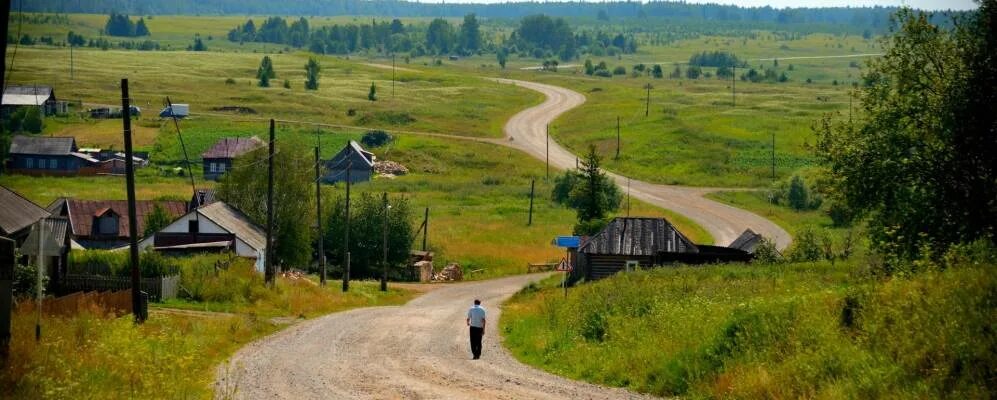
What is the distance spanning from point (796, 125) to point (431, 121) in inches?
1800

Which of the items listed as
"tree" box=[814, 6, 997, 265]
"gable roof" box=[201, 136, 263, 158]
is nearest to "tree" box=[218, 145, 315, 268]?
"tree" box=[814, 6, 997, 265]

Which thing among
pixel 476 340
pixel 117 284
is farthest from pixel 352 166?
pixel 476 340

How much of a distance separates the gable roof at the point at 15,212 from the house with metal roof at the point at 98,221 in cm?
2800

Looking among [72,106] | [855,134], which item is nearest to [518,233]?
[855,134]

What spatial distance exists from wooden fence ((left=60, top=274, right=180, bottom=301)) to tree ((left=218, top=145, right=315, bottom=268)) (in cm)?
2253

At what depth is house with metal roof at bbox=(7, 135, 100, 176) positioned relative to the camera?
108562 mm

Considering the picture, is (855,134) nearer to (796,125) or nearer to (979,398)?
(979,398)

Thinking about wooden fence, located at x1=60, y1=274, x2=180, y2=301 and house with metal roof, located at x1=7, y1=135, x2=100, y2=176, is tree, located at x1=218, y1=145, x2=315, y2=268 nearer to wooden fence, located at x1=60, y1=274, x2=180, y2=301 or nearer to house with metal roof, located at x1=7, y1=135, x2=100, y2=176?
wooden fence, located at x1=60, y1=274, x2=180, y2=301

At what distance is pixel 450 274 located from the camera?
244 ft

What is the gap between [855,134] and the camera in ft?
124

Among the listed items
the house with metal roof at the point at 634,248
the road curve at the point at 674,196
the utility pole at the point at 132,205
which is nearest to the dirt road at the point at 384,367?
the utility pole at the point at 132,205

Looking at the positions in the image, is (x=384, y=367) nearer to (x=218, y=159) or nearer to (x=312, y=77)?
(x=218, y=159)

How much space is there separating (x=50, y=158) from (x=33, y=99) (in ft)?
109

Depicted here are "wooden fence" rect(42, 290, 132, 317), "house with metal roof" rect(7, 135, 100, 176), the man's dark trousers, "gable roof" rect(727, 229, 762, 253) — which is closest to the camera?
the man's dark trousers
